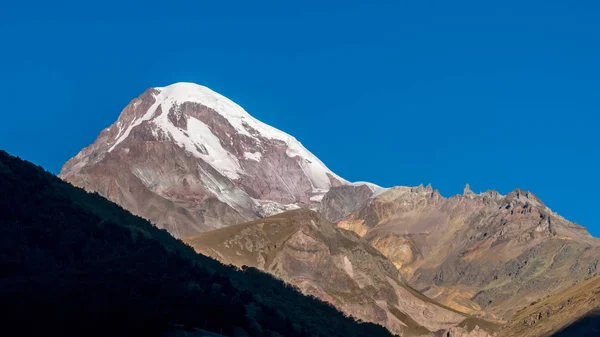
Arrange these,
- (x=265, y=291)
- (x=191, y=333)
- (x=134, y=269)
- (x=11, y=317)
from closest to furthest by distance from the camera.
Result: (x=11, y=317)
(x=191, y=333)
(x=134, y=269)
(x=265, y=291)

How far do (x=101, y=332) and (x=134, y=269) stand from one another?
138 feet

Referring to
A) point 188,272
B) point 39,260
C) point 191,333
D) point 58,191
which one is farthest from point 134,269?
point 58,191

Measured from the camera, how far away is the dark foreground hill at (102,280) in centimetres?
8362

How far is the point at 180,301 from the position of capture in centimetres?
10194

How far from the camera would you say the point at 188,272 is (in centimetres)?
14775

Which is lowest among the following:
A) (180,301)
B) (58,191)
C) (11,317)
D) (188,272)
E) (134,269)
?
(11,317)

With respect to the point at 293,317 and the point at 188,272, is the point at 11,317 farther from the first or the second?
the point at 293,317

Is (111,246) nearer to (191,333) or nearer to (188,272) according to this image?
(188,272)

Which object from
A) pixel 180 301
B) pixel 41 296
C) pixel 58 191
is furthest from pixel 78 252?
pixel 41 296

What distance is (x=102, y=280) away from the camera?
101688mm

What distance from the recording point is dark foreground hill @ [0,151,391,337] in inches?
3292

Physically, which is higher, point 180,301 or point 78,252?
point 78,252

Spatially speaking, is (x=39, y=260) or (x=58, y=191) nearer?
(x=39, y=260)

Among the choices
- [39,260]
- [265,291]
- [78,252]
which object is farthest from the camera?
[265,291]
